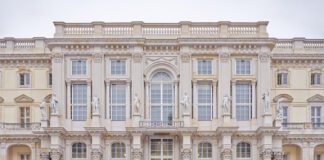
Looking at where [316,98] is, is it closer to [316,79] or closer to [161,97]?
[316,79]

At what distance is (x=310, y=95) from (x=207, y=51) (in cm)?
1136

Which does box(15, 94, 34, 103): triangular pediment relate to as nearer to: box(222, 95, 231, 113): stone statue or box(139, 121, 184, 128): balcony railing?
box(139, 121, 184, 128): balcony railing

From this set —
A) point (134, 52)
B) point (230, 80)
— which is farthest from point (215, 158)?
point (134, 52)

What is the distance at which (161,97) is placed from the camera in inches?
2079

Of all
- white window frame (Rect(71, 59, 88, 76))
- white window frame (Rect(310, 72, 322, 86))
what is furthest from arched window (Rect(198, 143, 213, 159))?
white window frame (Rect(310, 72, 322, 86))

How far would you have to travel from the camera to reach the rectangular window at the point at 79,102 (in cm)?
5225

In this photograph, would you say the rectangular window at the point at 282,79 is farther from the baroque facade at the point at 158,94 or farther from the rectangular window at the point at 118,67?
the rectangular window at the point at 118,67

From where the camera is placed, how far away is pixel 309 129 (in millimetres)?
54500

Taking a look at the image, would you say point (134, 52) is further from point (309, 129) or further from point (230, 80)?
point (309, 129)

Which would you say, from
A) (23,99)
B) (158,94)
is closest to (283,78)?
(158,94)

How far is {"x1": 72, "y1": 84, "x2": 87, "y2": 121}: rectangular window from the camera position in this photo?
52250mm

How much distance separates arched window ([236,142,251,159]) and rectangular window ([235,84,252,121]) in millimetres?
2190

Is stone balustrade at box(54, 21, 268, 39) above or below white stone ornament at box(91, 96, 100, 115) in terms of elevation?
above

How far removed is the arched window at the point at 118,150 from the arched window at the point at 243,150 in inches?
379
